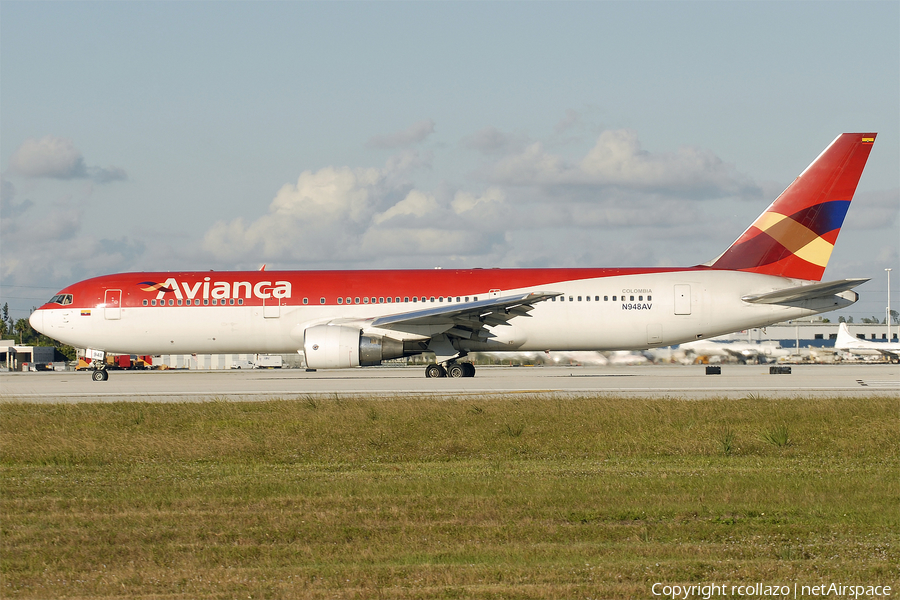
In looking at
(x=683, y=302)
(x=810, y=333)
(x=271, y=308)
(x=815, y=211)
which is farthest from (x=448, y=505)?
(x=810, y=333)

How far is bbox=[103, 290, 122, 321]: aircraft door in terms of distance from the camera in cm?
3188

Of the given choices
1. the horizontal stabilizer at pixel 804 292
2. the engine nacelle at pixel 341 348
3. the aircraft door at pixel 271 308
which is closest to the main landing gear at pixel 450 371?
the engine nacelle at pixel 341 348

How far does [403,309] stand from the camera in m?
31.1

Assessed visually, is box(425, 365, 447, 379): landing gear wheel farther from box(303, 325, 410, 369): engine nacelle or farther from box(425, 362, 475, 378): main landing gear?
box(303, 325, 410, 369): engine nacelle

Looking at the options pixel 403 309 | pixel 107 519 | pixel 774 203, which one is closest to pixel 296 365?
pixel 403 309

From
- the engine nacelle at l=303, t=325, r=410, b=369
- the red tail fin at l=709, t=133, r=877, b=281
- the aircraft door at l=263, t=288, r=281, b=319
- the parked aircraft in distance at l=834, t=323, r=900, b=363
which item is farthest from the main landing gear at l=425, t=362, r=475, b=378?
the parked aircraft in distance at l=834, t=323, r=900, b=363

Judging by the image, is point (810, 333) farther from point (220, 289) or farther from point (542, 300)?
point (220, 289)

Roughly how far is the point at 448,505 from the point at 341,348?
65.0 ft

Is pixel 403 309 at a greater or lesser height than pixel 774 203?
lesser

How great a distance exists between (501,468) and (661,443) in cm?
319

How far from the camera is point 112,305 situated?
1259 inches

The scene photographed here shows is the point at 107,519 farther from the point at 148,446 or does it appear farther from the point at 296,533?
the point at 148,446

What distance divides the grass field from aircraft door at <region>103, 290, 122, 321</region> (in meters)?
17.3

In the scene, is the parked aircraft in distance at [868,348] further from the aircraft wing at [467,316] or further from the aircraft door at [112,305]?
the aircraft door at [112,305]
